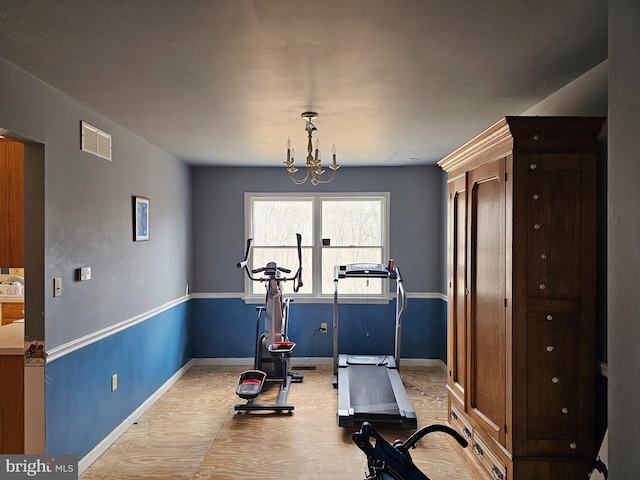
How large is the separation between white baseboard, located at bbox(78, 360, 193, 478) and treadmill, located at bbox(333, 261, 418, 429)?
188cm

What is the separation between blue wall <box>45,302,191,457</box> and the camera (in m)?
3.04

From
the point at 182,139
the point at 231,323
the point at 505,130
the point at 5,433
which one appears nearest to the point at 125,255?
the point at 182,139

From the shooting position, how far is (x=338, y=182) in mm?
6227

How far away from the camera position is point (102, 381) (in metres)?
3.66

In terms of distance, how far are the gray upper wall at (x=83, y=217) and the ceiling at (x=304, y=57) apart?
170 millimetres

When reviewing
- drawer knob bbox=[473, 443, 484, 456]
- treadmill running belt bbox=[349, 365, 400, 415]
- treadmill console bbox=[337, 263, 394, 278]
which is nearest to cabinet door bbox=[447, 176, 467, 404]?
drawer knob bbox=[473, 443, 484, 456]

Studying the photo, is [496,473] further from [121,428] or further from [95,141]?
[95,141]

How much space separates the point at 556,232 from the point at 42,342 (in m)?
3.12

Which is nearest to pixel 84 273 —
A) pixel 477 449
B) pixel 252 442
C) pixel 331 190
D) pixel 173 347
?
pixel 252 442

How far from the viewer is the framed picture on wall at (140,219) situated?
14.1ft

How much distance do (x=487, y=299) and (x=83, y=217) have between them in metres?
2.88

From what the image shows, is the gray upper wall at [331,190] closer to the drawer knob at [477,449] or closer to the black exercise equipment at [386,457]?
the drawer knob at [477,449]

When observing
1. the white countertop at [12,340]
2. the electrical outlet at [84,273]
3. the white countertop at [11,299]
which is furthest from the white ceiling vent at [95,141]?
the white countertop at [11,299]

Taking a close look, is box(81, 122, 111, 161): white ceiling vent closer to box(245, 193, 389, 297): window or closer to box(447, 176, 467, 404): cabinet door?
box(245, 193, 389, 297): window
